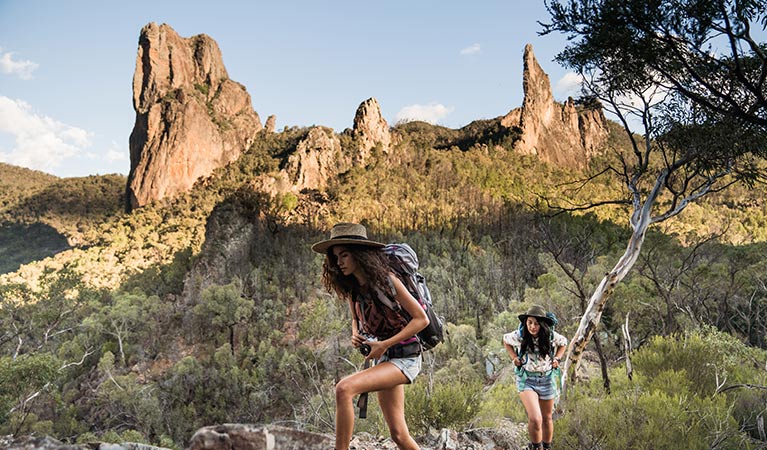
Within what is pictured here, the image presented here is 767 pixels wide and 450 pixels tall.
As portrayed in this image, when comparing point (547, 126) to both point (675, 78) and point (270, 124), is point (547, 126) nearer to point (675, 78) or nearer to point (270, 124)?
point (270, 124)

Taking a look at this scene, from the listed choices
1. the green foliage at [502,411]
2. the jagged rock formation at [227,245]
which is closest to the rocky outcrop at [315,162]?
the jagged rock formation at [227,245]

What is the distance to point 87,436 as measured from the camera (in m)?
17.1

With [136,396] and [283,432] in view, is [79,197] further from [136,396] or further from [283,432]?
[283,432]

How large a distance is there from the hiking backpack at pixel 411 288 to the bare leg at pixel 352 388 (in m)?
0.26

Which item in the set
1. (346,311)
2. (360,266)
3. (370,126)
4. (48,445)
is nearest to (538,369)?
(360,266)

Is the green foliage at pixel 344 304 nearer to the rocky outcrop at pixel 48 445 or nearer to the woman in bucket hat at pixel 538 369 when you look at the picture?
the woman in bucket hat at pixel 538 369

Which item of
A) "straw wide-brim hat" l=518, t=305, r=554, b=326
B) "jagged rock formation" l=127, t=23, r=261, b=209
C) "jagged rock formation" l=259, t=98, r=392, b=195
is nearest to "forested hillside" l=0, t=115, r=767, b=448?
"straw wide-brim hat" l=518, t=305, r=554, b=326

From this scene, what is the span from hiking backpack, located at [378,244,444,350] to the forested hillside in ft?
9.44

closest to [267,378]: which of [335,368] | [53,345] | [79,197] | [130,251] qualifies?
[335,368]

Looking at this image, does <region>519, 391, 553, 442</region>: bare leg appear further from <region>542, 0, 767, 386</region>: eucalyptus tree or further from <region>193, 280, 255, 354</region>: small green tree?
<region>193, 280, 255, 354</region>: small green tree

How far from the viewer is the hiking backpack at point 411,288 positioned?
2326mm

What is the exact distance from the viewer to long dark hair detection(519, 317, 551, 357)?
389 centimetres

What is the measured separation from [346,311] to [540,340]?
3480 cm

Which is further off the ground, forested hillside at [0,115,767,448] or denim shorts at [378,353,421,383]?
denim shorts at [378,353,421,383]
